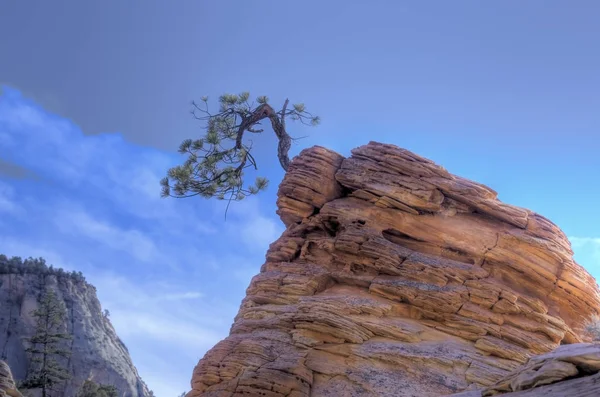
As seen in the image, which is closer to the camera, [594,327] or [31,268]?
[594,327]

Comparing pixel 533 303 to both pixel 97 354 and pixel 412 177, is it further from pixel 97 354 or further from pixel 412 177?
pixel 97 354

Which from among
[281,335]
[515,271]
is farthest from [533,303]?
[281,335]

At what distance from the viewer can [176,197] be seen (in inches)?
1145

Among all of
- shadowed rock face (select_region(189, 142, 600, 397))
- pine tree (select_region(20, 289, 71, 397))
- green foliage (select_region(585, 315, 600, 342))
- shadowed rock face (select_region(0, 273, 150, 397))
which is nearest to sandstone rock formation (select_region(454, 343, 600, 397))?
shadowed rock face (select_region(189, 142, 600, 397))

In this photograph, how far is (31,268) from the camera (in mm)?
79438

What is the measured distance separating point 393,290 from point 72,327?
62822mm

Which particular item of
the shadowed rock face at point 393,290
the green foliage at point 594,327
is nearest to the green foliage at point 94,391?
the shadowed rock face at point 393,290

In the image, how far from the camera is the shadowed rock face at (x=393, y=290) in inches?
759

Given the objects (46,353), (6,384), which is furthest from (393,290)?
(46,353)

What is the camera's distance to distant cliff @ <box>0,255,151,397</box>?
2571 inches

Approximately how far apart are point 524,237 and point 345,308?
8068 millimetres

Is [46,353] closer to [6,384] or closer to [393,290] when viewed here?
[6,384]

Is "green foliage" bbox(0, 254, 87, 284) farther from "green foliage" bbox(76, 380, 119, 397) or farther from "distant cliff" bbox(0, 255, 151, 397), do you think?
"green foliage" bbox(76, 380, 119, 397)

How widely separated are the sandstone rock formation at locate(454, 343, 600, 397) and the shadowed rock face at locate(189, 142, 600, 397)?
6.85m
